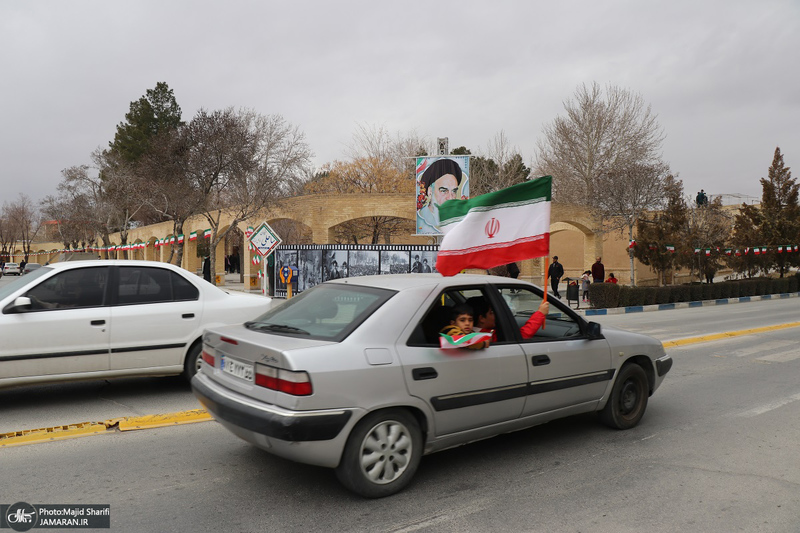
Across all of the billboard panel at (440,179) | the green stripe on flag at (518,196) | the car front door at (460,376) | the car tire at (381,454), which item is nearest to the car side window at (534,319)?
the car front door at (460,376)

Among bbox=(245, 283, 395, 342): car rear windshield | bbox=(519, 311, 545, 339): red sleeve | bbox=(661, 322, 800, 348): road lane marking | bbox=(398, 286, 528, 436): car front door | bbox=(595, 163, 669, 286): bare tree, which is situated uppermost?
bbox=(595, 163, 669, 286): bare tree

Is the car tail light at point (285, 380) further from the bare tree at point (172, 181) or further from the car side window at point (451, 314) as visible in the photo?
the bare tree at point (172, 181)

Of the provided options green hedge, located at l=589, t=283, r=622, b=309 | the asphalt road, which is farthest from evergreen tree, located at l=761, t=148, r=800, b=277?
the asphalt road

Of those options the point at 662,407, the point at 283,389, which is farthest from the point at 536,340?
the point at 662,407

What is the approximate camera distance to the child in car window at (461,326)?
163 inches

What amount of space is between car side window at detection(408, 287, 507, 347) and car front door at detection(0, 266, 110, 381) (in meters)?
3.66

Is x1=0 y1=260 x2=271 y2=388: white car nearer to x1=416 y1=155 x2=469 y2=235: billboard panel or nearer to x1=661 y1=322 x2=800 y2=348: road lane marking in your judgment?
x1=661 y1=322 x2=800 y2=348: road lane marking

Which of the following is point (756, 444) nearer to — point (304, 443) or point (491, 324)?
point (491, 324)

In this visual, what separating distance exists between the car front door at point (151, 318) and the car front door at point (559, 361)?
365cm

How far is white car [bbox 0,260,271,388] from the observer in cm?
557

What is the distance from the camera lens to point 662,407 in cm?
625

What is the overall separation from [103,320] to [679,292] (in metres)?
23.1

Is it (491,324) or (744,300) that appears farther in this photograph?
(744,300)

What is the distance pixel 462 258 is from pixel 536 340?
0.87 meters
